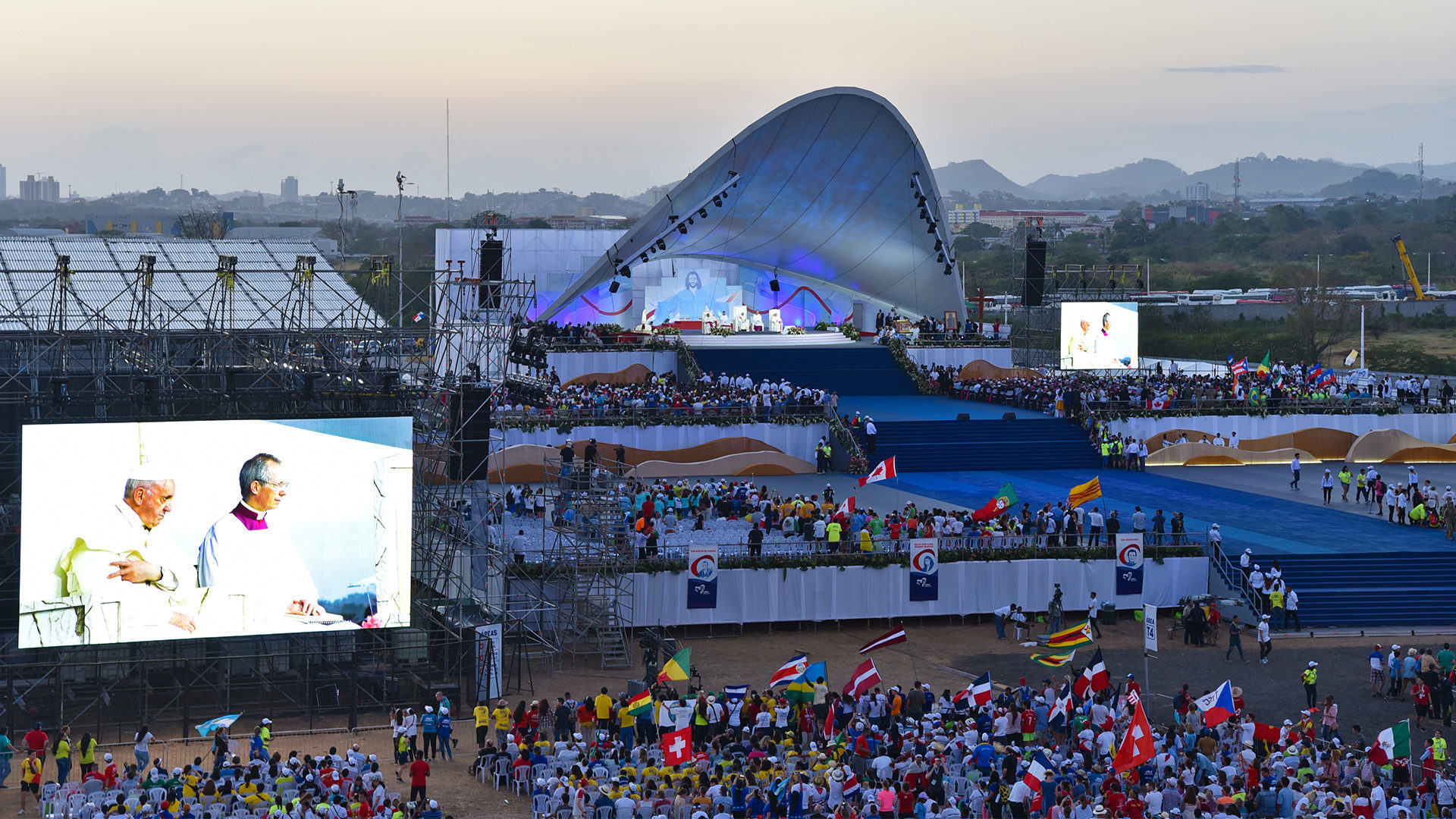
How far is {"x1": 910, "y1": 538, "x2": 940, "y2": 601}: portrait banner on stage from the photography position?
2664 cm

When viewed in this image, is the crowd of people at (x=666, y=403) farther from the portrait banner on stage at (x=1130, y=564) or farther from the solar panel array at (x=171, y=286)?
the portrait banner on stage at (x=1130, y=564)

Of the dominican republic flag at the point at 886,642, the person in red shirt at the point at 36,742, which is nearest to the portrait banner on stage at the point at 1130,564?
the dominican republic flag at the point at 886,642

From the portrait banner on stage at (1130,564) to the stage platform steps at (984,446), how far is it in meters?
10.2

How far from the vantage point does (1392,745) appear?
16891 mm

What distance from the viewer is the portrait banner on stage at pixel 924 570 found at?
26641 mm

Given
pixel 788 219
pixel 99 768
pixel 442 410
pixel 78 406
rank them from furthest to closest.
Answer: pixel 788 219, pixel 442 410, pixel 78 406, pixel 99 768

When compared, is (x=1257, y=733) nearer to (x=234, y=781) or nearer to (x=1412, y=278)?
(x=234, y=781)

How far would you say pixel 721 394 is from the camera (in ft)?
127

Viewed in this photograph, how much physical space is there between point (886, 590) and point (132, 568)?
1271 cm

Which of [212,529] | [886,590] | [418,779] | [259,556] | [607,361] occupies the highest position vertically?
[607,361]

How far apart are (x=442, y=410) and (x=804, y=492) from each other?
11742mm

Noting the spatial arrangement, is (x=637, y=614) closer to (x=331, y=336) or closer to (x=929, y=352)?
(x=331, y=336)

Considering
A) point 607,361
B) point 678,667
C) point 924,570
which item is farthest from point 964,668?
point 607,361

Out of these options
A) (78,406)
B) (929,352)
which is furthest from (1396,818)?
(929,352)
